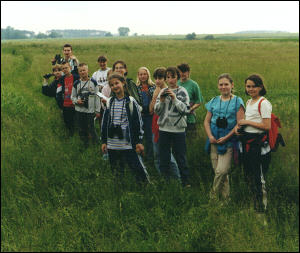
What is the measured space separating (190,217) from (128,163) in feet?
3.88

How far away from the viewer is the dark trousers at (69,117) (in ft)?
20.0

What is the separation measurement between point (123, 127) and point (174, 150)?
85 cm

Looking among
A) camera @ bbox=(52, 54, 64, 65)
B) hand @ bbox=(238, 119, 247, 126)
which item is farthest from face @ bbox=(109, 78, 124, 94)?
camera @ bbox=(52, 54, 64, 65)

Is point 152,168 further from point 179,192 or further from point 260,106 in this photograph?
point 260,106

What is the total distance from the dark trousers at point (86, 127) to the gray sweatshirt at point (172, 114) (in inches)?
77.6

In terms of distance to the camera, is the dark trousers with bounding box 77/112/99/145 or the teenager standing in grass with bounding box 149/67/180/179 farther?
the dark trousers with bounding box 77/112/99/145

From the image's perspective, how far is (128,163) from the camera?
4.03m

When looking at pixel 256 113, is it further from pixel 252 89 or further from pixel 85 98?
pixel 85 98

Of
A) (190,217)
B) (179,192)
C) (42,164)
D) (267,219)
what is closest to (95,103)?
(42,164)

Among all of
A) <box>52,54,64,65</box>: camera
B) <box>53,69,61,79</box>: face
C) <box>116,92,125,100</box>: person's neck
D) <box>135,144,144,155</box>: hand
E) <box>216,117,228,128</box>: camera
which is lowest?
<box>135,144,144,155</box>: hand

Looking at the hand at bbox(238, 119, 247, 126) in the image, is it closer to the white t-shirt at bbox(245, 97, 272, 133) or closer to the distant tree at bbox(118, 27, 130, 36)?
the white t-shirt at bbox(245, 97, 272, 133)

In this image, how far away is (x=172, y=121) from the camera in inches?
160

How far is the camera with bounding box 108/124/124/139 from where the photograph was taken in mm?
3865

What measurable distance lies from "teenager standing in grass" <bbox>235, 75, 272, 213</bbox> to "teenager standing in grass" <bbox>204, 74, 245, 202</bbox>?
162mm
